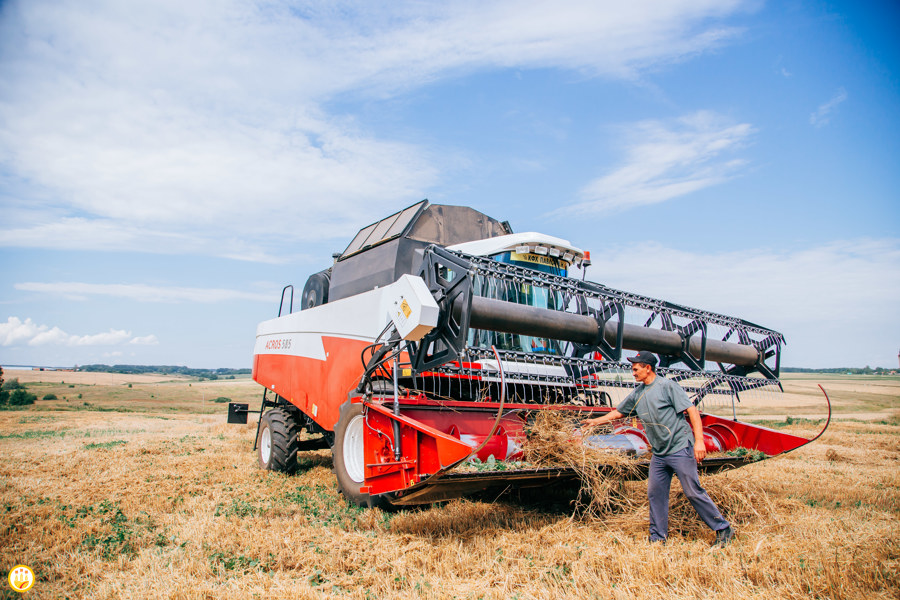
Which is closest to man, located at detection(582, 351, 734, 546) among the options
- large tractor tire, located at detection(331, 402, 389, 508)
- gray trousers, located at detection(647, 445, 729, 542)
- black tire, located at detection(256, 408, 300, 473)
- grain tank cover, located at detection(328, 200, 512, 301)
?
gray trousers, located at detection(647, 445, 729, 542)

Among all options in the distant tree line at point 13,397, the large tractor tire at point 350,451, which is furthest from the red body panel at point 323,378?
the distant tree line at point 13,397

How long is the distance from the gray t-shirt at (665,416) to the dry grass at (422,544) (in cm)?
64

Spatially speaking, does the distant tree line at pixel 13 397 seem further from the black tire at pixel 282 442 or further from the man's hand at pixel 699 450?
the man's hand at pixel 699 450

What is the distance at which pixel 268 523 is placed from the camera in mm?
4312

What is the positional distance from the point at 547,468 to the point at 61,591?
9.98 feet

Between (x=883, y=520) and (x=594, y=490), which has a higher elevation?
(x=594, y=490)

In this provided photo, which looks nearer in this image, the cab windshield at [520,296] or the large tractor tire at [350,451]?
the large tractor tire at [350,451]

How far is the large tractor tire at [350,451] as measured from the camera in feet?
15.1

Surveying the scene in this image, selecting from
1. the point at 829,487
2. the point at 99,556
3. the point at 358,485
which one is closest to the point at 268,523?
the point at 358,485

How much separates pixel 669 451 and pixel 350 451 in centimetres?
264

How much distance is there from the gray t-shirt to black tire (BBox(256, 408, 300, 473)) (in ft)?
14.8

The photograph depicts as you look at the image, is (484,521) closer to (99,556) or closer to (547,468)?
(547,468)

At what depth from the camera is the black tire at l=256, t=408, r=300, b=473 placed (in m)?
6.80

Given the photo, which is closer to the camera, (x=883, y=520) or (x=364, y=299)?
(x=883, y=520)
